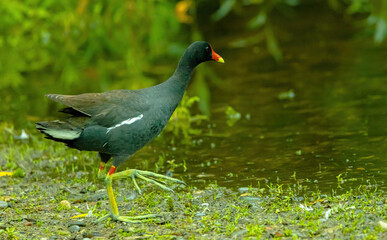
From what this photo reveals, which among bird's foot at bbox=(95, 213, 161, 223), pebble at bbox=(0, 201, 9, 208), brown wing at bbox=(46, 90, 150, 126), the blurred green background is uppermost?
the blurred green background

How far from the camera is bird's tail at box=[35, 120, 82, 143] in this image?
5.30 m

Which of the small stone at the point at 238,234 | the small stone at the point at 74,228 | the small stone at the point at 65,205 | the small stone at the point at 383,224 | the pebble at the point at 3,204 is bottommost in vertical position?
the small stone at the point at 383,224

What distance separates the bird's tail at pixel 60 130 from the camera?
17.4 ft

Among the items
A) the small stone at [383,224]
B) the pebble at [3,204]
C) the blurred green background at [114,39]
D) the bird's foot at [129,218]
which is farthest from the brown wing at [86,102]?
the blurred green background at [114,39]

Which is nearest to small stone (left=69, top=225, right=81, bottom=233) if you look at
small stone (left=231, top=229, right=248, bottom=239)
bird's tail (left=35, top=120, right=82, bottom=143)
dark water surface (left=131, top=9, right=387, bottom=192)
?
bird's tail (left=35, top=120, right=82, bottom=143)

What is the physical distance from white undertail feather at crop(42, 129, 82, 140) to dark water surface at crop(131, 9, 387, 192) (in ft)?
4.76

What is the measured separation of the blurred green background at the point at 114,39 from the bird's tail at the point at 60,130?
376cm

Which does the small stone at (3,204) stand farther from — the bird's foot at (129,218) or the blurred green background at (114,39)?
the blurred green background at (114,39)

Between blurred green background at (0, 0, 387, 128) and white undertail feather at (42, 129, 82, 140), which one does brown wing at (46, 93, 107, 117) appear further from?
blurred green background at (0, 0, 387, 128)

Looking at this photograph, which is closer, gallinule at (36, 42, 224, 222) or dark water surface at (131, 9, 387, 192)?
gallinule at (36, 42, 224, 222)

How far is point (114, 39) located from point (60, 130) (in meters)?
4.29

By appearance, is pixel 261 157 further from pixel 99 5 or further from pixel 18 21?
pixel 18 21

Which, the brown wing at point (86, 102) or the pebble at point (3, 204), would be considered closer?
the brown wing at point (86, 102)

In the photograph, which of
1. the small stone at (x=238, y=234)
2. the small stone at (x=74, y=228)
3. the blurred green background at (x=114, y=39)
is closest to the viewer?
the small stone at (x=238, y=234)
